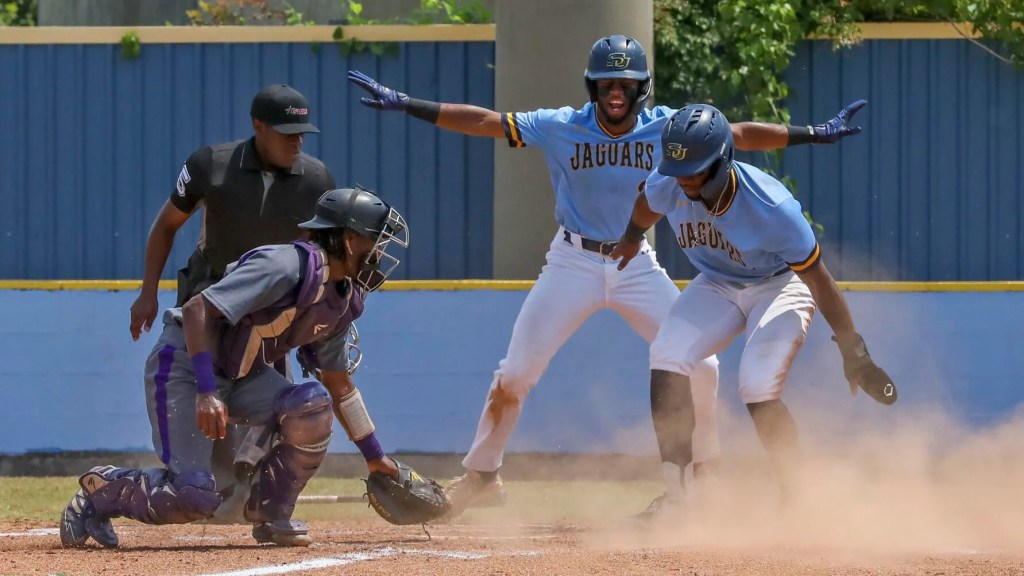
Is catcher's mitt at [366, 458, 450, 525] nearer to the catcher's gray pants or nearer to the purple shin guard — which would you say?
the purple shin guard

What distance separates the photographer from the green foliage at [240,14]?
47.1ft

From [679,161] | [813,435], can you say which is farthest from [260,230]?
[813,435]

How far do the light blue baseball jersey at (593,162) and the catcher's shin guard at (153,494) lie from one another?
8.30ft

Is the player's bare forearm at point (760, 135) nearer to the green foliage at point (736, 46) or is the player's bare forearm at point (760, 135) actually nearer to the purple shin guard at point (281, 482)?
the purple shin guard at point (281, 482)

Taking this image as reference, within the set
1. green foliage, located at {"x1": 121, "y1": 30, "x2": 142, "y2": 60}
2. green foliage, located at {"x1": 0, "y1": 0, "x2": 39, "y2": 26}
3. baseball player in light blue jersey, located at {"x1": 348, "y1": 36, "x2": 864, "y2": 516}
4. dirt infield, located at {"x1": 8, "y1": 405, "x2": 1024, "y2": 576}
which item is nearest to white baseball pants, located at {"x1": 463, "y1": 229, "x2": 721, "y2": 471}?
baseball player in light blue jersey, located at {"x1": 348, "y1": 36, "x2": 864, "y2": 516}

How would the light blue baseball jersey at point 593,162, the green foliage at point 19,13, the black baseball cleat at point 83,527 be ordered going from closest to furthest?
the black baseball cleat at point 83,527 < the light blue baseball jersey at point 593,162 < the green foliage at point 19,13

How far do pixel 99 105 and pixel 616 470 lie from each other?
5964mm

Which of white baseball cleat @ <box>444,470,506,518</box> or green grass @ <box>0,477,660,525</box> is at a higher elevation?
white baseball cleat @ <box>444,470,506,518</box>

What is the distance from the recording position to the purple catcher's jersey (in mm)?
5863

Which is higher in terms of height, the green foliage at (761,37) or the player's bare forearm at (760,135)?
the green foliage at (761,37)

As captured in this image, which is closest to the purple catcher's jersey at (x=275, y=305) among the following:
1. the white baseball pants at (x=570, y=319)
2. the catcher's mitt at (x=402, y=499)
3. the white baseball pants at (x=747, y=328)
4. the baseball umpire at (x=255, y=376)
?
the baseball umpire at (x=255, y=376)

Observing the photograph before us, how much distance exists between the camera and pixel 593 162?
768cm

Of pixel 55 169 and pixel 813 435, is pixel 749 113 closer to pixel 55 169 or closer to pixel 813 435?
pixel 813 435

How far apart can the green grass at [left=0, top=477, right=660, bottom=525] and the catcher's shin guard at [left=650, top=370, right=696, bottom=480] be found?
911mm
